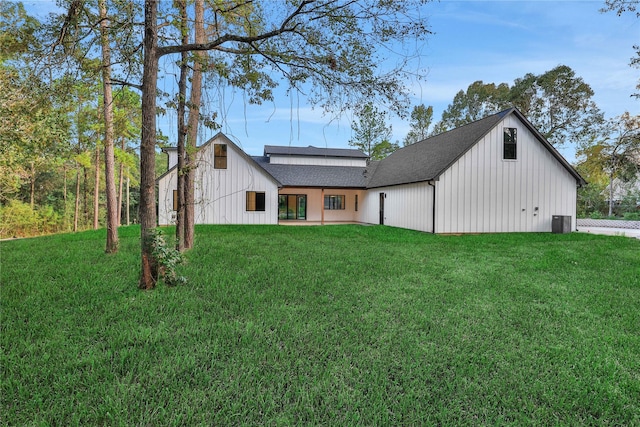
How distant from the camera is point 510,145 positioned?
44.1ft

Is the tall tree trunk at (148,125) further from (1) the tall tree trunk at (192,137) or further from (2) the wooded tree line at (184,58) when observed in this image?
(1) the tall tree trunk at (192,137)

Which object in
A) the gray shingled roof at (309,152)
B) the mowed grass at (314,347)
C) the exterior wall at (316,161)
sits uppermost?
the gray shingled roof at (309,152)

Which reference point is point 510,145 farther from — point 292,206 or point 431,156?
point 292,206

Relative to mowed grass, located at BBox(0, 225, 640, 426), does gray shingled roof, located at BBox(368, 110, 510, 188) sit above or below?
above

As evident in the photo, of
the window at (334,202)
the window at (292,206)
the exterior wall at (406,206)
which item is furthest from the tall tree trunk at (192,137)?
the window at (334,202)

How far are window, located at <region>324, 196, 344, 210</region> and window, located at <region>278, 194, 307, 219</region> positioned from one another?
1.55m

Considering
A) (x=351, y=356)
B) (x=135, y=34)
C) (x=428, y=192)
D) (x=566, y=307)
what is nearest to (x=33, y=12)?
(x=135, y=34)

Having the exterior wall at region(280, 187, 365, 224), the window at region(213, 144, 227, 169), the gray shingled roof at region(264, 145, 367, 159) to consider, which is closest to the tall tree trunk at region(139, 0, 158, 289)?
the window at region(213, 144, 227, 169)

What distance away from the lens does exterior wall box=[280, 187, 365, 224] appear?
2067 centimetres

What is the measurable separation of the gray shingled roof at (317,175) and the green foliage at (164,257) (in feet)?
46.0

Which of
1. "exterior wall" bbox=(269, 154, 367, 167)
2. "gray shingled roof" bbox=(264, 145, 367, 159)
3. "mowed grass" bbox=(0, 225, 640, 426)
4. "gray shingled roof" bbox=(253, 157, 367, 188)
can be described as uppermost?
"gray shingled roof" bbox=(264, 145, 367, 159)

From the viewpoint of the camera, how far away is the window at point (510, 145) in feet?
44.0

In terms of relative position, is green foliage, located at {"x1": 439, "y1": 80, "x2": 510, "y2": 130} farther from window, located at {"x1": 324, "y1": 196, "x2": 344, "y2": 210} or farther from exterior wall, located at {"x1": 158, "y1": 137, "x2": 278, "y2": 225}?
exterior wall, located at {"x1": 158, "y1": 137, "x2": 278, "y2": 225}

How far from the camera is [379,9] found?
3709mm
